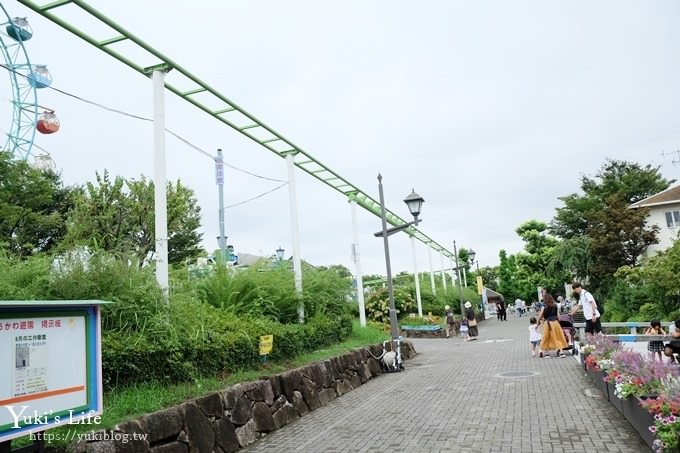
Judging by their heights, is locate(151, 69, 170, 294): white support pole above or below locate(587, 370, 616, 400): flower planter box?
above

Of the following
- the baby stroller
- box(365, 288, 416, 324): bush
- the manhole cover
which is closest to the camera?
the manhole cover

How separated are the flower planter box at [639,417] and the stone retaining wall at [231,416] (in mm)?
4695

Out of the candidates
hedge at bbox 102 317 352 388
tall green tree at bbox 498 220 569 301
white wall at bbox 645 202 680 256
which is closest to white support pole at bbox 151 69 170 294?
hedge at bbox 102 317 352 388

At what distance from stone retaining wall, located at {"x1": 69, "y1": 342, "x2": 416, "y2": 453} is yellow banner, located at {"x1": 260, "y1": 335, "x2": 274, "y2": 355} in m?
0.47

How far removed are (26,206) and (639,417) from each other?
2167cm

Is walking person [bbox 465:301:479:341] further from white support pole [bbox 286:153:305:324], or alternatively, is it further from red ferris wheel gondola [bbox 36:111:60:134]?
red ferris wheel gondola [bbox 36:111:60:134]

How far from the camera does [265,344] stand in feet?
26.7

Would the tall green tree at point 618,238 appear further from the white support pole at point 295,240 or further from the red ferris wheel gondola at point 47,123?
the red ferris wheel gondola at point 47,123

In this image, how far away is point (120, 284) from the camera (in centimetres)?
651

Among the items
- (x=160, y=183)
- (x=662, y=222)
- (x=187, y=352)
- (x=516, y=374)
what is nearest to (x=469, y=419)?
(x=187, y=352)

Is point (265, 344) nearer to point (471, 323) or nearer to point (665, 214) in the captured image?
point (471, 323)

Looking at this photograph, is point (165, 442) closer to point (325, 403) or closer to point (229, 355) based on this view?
point (229, 355)

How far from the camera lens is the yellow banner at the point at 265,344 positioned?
8102 mm

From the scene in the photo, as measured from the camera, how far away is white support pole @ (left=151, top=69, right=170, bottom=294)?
7.27m
